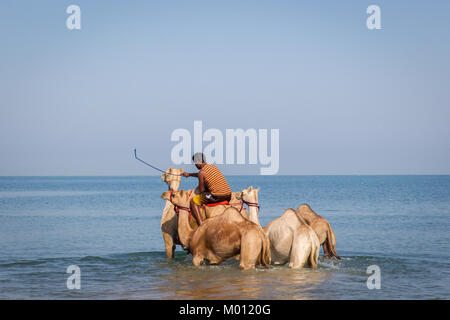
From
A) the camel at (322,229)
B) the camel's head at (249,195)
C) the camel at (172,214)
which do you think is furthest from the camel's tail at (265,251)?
the camel at (322,229)

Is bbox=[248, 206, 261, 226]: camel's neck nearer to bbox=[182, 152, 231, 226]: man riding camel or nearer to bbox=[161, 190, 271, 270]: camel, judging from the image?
bbox=[182, 152, 231, 226]: man riding camel

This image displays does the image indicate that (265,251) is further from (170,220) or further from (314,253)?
(170,220)

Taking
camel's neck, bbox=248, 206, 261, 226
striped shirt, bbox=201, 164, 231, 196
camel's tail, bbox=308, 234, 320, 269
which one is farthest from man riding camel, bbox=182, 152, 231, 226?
camel's tail, bbox=308, 234, 320, 269

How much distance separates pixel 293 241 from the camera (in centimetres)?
1202

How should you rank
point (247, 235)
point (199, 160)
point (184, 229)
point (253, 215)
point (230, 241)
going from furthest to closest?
point (199, 160) → point (184, 229) → point (253, 215) → point (230, 241) → point (247, 235)

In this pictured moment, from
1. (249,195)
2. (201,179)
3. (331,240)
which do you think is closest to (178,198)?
(201,179)

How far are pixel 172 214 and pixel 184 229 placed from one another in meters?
0.80

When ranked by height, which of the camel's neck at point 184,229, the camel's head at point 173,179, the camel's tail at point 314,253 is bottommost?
the camel's tail at point 314,253

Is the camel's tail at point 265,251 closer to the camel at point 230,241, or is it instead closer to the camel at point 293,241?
the camel at point 230,241

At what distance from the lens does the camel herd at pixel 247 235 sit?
11617 millimetres

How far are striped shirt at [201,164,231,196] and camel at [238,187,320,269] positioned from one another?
92 centimetres

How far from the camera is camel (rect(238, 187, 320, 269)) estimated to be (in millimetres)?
11883
